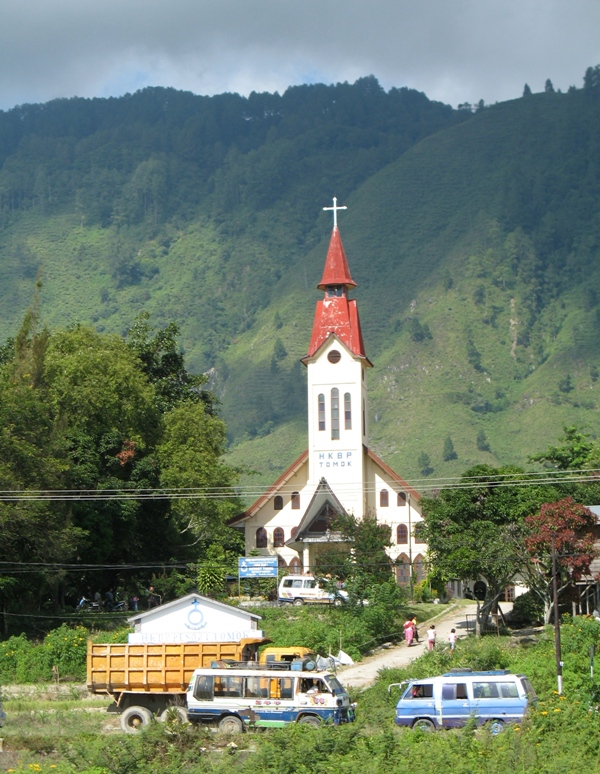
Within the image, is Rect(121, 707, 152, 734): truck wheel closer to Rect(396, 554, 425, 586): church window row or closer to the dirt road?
the dirt road

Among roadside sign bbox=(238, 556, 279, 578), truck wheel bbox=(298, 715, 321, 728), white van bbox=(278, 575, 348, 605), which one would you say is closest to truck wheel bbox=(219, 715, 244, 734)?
truck wheel bbox=(298, 715, 321, 728)

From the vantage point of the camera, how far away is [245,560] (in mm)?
58719

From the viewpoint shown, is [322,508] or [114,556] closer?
[114,556]

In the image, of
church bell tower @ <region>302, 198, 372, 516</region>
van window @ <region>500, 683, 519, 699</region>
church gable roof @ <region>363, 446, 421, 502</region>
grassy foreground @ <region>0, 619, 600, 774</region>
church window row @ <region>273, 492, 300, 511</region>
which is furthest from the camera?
church window row @ <region>273, 492, 300, 511</region>

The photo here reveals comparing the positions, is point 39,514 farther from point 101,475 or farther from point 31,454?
point 101,475

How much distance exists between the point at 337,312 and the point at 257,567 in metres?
20.7

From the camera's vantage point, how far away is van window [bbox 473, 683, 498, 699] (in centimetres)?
3159

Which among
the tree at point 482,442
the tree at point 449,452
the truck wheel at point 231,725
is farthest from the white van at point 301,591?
the tree at point 482,442

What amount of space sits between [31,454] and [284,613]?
12.8 m

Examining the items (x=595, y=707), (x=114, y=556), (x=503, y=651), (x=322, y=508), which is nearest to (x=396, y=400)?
(x=322, y=508)

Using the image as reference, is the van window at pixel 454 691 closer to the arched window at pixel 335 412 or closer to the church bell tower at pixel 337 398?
the church bell tower at pixel 337 398

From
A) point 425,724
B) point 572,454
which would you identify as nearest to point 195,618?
point 425,724

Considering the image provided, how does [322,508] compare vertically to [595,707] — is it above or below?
above

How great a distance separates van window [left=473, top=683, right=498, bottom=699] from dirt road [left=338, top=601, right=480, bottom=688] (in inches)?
330
